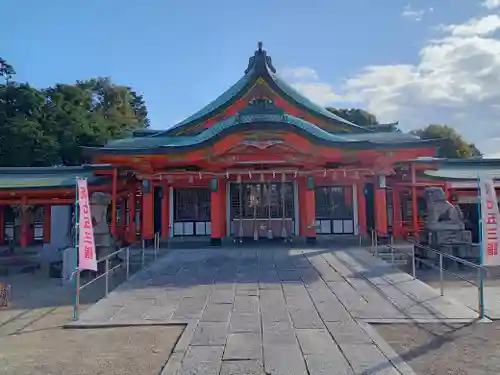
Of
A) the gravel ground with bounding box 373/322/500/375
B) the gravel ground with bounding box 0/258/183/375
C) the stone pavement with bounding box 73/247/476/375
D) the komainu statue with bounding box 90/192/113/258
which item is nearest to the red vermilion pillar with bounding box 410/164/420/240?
the stone pavement with bounding box 73/247/476/375

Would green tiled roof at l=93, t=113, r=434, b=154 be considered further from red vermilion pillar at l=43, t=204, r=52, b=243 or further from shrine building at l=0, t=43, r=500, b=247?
red vermilion pillar at l=43, t=204, r=52, b=243

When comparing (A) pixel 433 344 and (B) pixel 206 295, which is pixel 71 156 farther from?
(A) pixel 433 344

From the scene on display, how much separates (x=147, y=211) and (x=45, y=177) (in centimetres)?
659

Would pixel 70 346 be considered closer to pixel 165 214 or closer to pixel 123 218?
pixel 165 214

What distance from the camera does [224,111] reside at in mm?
17094

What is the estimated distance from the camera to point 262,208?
1619 cm

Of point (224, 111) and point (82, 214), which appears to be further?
point (224, 111)

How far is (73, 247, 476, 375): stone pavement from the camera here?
5020mm

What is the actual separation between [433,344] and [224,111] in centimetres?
1305

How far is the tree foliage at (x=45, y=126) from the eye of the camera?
29719 millimetres

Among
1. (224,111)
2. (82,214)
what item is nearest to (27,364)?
(82,214)

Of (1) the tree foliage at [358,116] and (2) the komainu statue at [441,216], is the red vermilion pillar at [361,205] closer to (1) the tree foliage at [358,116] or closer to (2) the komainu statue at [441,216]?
(2) the komainu statue at [441,216]

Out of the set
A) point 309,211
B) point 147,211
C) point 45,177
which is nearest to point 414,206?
point 309,211

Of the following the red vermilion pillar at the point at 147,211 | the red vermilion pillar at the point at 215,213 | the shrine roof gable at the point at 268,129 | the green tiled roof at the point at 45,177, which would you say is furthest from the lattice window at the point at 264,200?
the green tiled roof at the point at 45,177
